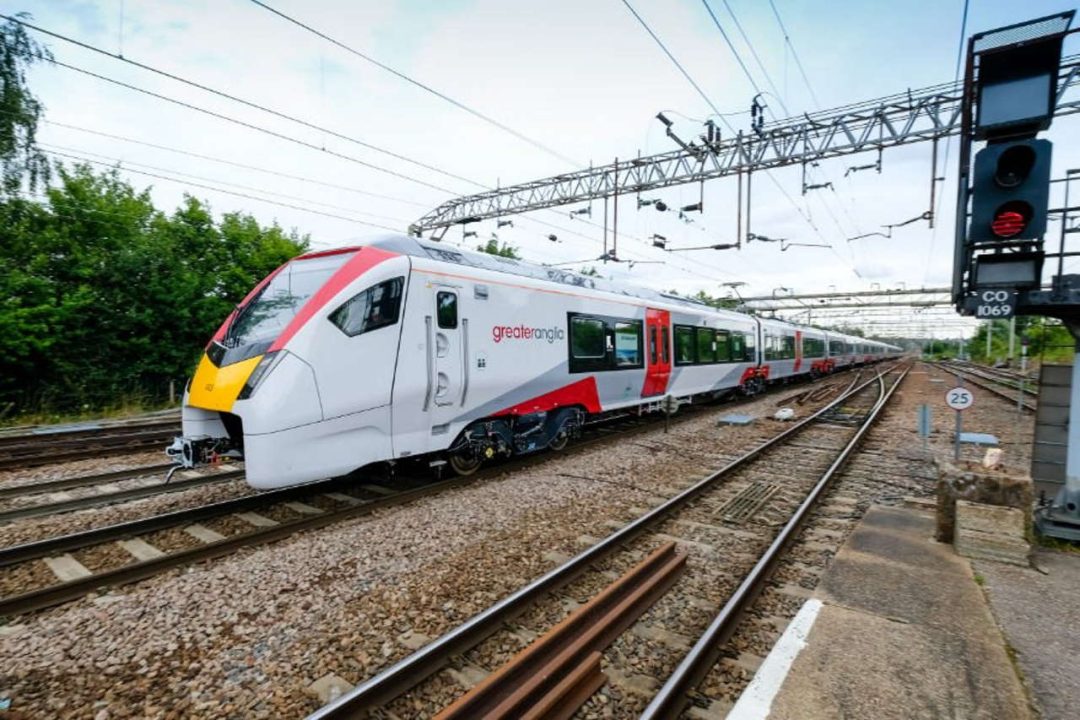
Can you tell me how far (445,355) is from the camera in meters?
6.86

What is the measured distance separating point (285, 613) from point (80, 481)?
6.02 metres

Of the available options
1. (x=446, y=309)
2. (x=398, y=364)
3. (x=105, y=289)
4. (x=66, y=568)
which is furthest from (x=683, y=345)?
(x=105, y=289)

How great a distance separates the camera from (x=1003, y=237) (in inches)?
157

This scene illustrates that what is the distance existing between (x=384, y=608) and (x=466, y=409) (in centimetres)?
349

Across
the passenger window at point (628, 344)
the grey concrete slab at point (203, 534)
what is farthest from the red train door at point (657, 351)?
the grey concrete slab at point (203, 534)

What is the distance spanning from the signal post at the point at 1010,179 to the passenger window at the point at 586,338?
5796 millimetres

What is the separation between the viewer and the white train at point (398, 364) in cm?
539

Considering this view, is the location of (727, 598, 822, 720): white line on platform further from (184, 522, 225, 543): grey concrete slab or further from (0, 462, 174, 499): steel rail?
(0, 462, 174, 499): steel rail

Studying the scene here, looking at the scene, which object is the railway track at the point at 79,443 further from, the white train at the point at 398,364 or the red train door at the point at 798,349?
the red train door at the point at 798,349

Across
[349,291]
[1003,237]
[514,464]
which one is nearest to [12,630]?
[349,291]

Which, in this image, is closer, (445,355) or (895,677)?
(895,677)

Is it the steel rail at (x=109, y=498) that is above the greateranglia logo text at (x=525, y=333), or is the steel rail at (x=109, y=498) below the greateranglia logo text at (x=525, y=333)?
below

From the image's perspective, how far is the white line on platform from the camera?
2.77 meters

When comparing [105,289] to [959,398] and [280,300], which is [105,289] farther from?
[959,398]
